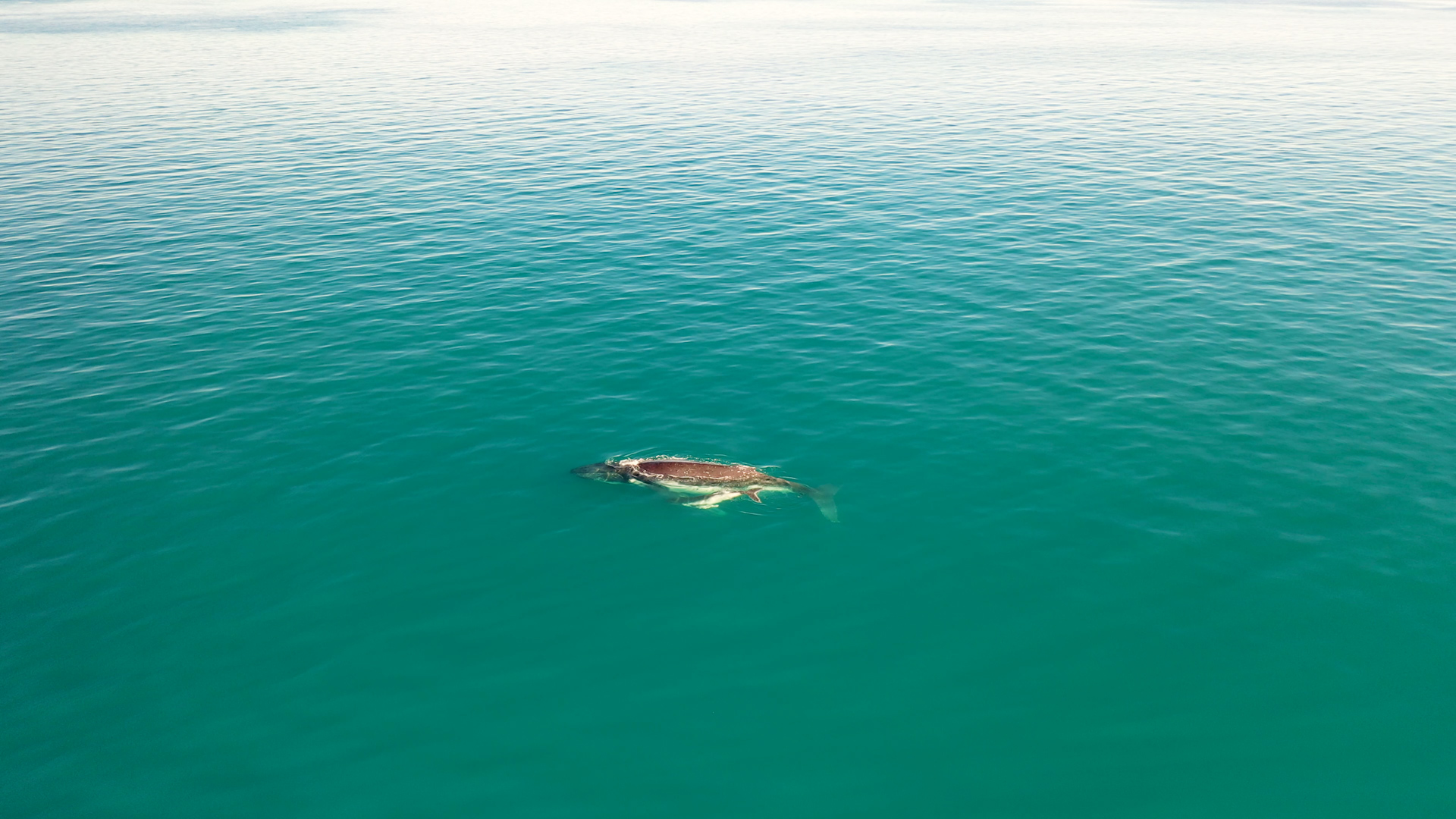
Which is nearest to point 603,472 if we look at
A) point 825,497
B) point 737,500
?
point 737,500

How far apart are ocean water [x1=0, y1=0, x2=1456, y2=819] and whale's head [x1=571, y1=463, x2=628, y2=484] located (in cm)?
45

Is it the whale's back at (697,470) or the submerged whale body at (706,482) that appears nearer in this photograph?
the submerged whale body at (706,482)

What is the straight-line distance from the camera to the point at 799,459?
29.5 m

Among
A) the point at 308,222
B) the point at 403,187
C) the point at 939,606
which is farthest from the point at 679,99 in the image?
the point at 939,606

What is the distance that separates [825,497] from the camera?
2748 cm

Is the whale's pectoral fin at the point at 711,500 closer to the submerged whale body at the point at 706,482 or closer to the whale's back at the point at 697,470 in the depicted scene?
the submerged whale body at the point at 706,482

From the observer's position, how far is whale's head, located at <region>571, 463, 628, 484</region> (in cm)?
2823

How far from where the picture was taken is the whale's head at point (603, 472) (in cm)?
2823

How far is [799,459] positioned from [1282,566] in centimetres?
1455

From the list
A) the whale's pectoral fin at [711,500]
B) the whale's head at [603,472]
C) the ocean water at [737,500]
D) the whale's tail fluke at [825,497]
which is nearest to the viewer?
the ocean water at [737,500]

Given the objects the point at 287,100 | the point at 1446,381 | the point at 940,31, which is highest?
the point at 940,31

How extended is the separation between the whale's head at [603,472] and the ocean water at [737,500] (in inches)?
17.8

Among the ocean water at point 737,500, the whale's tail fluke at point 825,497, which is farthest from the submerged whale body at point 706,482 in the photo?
the ocean water at point 737,500

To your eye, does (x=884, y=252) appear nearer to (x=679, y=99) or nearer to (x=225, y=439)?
(x=225, y=439)
